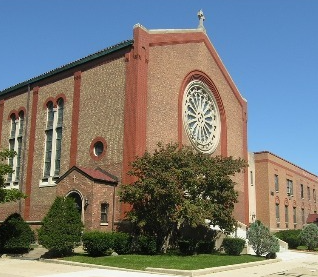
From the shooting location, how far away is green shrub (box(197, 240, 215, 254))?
88.0 feet

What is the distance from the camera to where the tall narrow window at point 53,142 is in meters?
32.2

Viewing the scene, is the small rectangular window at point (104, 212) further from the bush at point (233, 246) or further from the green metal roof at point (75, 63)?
the green metal roof at point (75, 63)

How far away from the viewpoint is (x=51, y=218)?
847 inches

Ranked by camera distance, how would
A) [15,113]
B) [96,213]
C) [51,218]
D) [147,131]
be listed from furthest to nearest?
1. [15,113]
2. [147,131]
3. [96,213]
4. [51,218]

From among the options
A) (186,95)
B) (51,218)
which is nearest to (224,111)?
(186,95)

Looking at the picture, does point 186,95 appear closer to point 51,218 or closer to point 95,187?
point 95,187

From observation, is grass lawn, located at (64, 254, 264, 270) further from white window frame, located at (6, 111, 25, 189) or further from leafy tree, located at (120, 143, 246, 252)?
white window frame, located at (6, 111, 25, 189)

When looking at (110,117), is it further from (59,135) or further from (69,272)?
(69,272)

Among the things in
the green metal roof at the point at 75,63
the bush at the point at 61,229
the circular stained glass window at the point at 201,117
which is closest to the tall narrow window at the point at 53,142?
the green metal roof at the point at 75,63

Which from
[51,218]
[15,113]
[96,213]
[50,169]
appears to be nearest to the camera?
[51,218]

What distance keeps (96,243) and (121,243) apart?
2.06 m

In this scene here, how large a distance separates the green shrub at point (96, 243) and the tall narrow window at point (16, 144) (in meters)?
15.6

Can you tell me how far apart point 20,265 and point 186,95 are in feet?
63.1

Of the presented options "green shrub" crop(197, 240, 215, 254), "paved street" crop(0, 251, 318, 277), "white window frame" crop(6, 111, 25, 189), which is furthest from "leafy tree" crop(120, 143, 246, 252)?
"white window frame" crop(6, 111, 25, 189)
